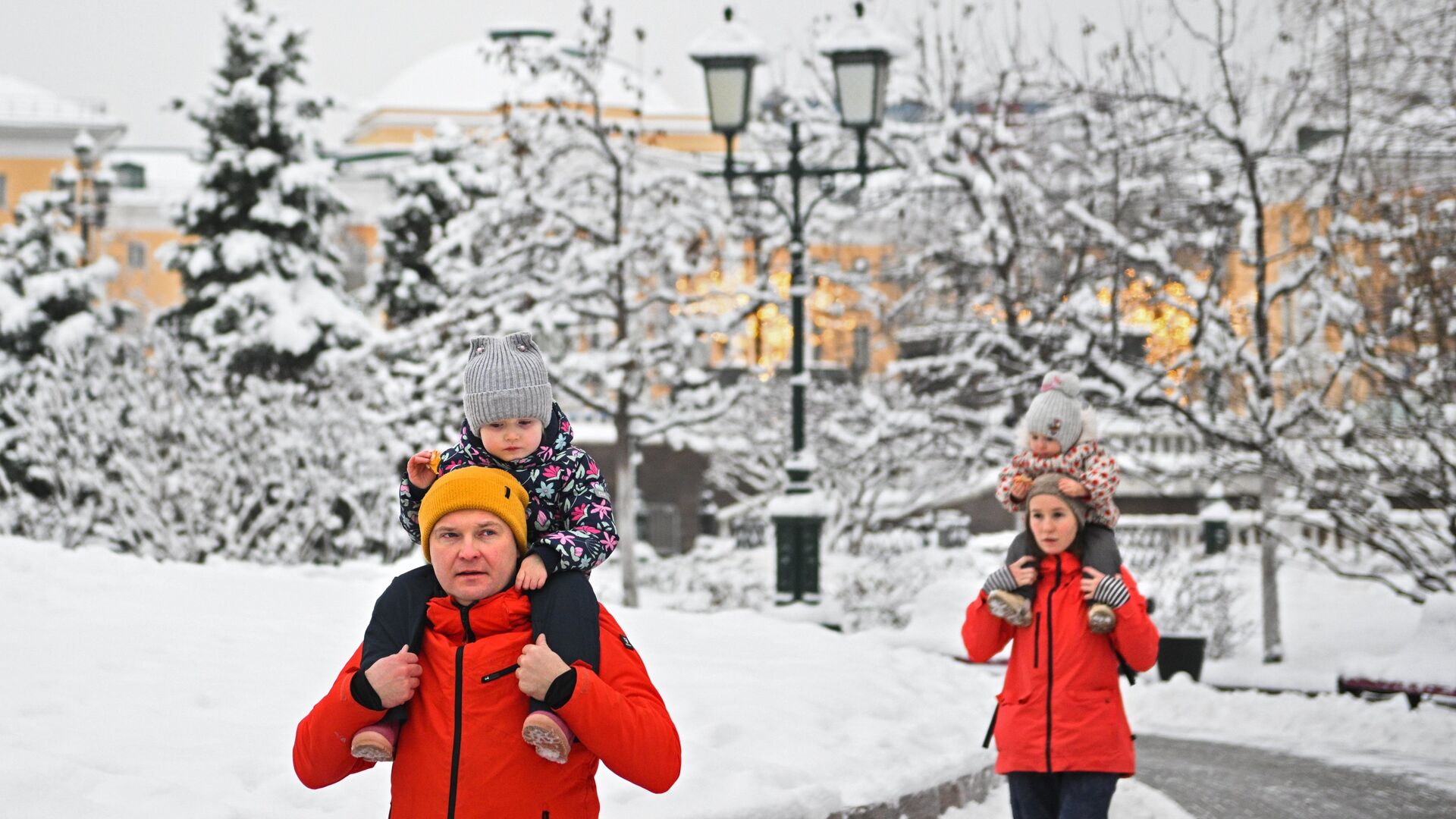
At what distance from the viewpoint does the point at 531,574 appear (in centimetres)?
342

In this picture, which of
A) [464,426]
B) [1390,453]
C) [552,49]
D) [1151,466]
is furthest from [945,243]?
[464,426]

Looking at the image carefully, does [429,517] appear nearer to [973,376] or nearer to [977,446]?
[977,446]

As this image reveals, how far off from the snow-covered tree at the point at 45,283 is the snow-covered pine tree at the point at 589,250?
14.5m

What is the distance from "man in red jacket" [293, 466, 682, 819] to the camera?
3.30 m

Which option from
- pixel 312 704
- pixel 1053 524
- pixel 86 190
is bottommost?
pixel 312 704

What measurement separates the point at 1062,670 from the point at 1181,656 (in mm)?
11308

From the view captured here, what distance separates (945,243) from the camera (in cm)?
2183

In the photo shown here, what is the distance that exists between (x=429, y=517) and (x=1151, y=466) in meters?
16.8

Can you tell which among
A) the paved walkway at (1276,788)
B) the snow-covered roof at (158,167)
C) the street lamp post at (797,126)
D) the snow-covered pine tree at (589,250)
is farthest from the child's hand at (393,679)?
the snow-covered roof at (158,167)

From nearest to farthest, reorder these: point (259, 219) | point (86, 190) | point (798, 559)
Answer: point (798, 559) < point (259, 219) < point (86, 190)

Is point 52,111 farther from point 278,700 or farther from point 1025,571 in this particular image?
point 1025,571

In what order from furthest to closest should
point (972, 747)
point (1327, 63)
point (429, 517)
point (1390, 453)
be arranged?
point (1327, 63) → point (1390, 453) → point (972, 747) → point (429, 517)

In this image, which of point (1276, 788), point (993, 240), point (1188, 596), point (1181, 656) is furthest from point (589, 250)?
point (1276, 788)

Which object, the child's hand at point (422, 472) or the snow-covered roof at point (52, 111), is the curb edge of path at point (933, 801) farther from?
the snow-covered roof at point (52, 111)
